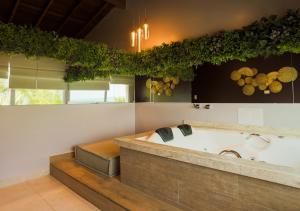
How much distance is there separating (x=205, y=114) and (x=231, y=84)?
71cm

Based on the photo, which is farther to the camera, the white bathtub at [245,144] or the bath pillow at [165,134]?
the bath pillow at [165,134]

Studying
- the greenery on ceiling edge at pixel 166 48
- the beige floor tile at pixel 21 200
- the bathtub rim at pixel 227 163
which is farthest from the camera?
the greenery on ceiling edge at pixel 166 48

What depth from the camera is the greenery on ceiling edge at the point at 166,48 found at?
2338mm

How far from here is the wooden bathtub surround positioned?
1.31 m

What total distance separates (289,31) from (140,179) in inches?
97.3

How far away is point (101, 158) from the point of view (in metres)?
2.63

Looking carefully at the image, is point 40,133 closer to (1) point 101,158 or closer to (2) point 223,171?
(1) point 101,158

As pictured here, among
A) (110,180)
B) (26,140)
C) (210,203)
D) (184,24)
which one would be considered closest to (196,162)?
(210,203)

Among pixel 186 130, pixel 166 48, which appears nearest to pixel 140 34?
pixel 166 48

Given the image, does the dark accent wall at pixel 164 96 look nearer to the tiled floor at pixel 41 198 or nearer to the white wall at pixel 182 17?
the white wall at pixel 182 17

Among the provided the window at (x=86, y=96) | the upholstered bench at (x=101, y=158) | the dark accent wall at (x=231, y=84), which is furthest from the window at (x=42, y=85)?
the dark accent wall at (x=231, y=84)

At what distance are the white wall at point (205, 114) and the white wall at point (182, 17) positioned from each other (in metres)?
1.42

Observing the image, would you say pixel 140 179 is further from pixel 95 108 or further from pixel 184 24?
pixel 184 24

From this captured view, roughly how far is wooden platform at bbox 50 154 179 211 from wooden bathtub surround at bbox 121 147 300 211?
0.09 metres
